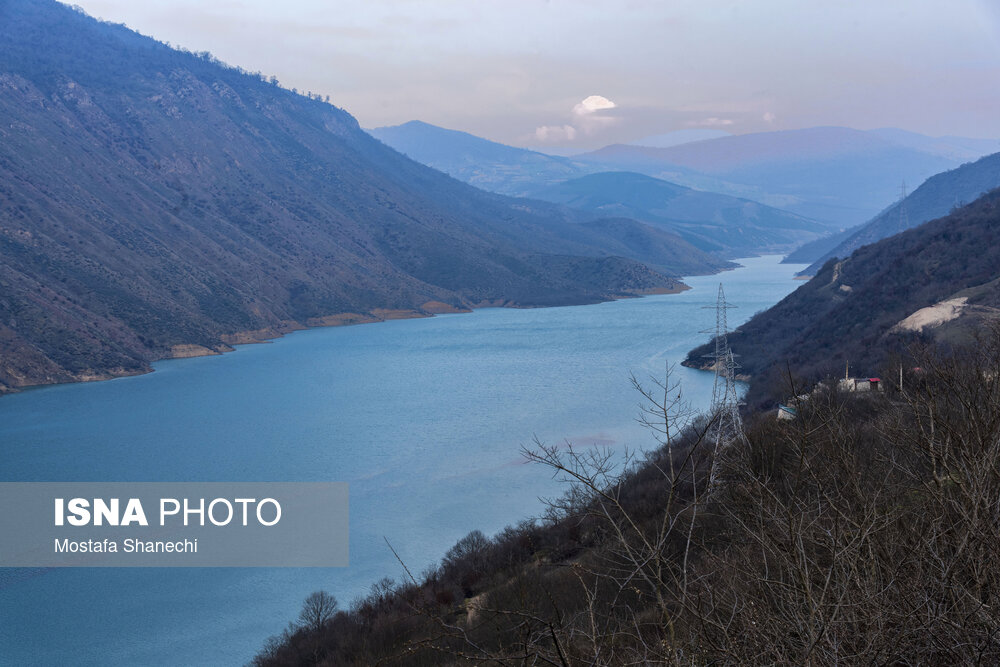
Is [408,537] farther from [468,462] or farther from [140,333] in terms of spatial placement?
[140,333]

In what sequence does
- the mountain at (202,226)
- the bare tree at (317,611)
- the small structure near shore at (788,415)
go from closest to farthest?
the small structure near shore at (788,415)
the bare tree at (317,611)
the mountain at (202,226)

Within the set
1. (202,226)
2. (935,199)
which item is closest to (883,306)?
(202,226)

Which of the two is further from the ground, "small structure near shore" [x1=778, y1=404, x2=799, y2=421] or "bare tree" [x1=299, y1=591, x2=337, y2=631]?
"small structure near shore" [x1=778, y1=404, x2=799, y2=421]

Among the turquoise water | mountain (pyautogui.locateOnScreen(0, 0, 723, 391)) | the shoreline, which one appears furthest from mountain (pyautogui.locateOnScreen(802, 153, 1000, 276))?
the turquoise water

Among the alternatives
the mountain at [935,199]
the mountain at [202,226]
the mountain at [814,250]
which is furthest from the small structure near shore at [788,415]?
the mountain at [814,250]

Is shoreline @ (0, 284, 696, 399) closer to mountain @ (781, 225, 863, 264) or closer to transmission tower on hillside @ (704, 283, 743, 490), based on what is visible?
transmission tower on hillside @ (704, 283, 743, 490)

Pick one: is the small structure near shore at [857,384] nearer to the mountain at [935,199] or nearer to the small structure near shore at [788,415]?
the small structure near shore at [788,415]

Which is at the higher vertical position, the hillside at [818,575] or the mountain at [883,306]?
the mountain at [883,306]
